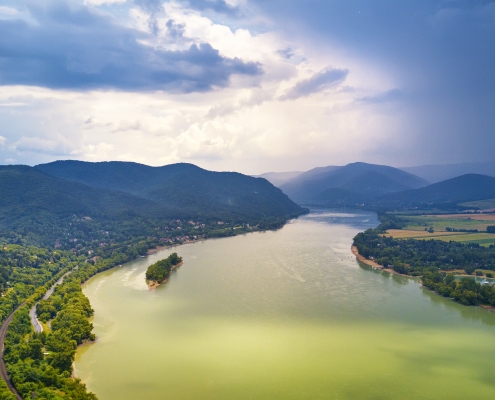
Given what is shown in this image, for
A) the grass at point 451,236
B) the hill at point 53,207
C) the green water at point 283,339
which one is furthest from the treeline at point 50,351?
the grass at point 451,236

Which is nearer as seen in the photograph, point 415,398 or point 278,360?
point 415,398

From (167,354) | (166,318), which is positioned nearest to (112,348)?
(167,354)

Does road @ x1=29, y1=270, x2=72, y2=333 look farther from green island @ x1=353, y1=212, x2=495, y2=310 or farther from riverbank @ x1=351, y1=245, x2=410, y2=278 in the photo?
riverbank @ x1=351, y1=245, x2=410, y2=278

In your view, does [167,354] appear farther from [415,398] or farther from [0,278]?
[0,278]

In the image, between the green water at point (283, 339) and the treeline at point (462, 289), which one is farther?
the treeline at point (462, 289)

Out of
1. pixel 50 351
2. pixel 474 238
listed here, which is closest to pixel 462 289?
pixel 50 351

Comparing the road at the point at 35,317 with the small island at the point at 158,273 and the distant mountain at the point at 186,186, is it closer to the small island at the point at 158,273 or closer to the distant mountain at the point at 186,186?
the small island at the point at 158,273

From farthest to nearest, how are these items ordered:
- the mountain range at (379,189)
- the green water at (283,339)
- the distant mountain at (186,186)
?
the mountain range at (379,189) < the distant mountain at (186,186) < the green water at (283,339)
